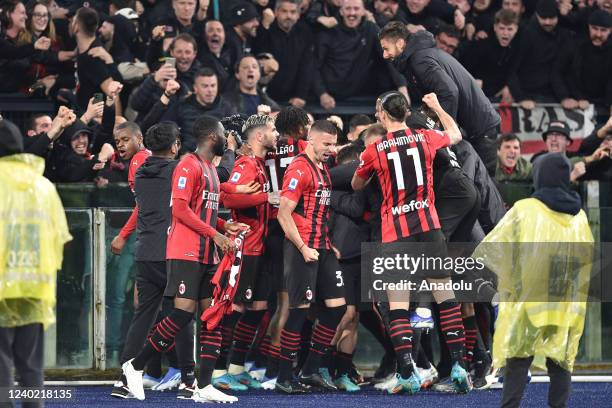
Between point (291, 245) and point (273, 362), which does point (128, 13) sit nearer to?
point (291, 245)

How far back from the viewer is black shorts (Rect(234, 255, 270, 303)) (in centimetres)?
959

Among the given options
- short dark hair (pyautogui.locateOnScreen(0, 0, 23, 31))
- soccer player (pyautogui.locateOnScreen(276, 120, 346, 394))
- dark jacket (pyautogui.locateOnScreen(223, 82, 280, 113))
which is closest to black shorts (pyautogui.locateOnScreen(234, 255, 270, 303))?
soccer player (pyautogui.locateOnScreen(276, 120, 346, 394))

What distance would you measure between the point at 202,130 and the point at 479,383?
3.00 m

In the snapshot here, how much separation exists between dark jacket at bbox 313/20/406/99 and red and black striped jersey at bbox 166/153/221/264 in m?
4.22

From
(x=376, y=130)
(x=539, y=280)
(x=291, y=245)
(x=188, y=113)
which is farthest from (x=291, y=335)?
(x=188, y=113)

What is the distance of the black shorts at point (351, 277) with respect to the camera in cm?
1013

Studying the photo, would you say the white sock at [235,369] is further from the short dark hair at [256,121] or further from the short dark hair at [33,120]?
the short dark hair at [33,120]

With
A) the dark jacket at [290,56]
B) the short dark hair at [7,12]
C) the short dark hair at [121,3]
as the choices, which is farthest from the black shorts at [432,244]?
the short dark hair at [121,3]

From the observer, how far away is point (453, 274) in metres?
9.92

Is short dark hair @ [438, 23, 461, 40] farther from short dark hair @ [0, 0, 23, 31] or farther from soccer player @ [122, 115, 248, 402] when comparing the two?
soccer player @ [122, 115, 248, 402]

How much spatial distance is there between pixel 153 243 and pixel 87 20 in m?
3.40

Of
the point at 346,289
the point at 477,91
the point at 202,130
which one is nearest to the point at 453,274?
the point at 346,289

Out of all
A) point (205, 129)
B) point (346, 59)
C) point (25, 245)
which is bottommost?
point (25, 245)

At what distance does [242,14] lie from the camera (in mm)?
12914
